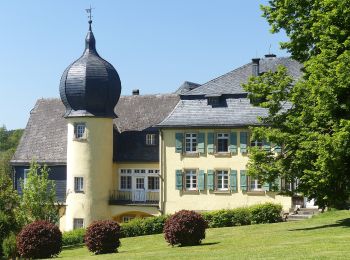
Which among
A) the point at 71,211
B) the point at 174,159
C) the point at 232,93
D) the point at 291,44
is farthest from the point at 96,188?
the point at 291,44

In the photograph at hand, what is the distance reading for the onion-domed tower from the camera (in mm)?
46062

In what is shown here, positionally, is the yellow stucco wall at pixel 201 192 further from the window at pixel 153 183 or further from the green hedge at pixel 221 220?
the green hedge at pixel 221 220

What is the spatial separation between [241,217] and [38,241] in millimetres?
14327

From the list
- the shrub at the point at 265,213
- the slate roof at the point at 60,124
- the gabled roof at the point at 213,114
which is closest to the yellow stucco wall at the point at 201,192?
the gabled roof at the point at 213,114

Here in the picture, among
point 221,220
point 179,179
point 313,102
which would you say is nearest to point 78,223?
point 179,179

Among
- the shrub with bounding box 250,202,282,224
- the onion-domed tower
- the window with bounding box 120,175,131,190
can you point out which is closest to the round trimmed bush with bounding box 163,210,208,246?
the shrub with bounding box 250,202,282,224

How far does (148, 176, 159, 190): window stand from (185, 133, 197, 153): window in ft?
11.8

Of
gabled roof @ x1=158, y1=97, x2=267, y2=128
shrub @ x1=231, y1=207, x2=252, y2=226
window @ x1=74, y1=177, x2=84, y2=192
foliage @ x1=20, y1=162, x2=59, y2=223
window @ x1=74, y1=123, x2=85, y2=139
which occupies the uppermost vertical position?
gabled roof @ x1=158, y1=97, x2=267, y2=128

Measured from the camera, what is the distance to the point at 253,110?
4384cm

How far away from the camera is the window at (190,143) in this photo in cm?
4481

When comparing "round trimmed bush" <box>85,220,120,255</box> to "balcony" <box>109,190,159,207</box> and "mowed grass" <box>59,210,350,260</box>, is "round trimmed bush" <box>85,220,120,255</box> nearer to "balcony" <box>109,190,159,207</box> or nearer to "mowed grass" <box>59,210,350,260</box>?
"mowed grass" <box>59,210,350,260</box>

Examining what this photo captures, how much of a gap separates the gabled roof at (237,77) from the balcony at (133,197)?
7207mm

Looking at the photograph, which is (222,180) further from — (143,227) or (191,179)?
(143,227)

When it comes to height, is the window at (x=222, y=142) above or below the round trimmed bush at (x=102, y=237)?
above
